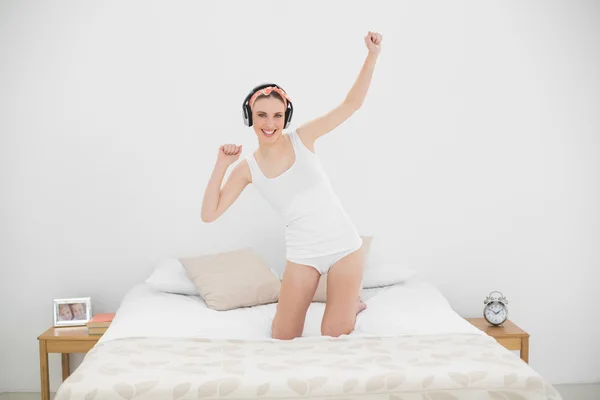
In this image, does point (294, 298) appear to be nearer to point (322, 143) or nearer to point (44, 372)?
point (322, 143)

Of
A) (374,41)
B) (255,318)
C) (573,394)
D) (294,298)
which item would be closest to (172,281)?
(255,318)

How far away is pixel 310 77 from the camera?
3.51 m

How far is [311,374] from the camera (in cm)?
199

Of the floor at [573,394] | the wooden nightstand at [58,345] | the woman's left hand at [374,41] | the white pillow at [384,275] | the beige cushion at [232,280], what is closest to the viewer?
the woman's left hand at [374,41]

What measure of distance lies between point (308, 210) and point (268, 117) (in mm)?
395

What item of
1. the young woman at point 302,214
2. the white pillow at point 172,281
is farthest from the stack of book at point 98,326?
the young woman at point 302,214

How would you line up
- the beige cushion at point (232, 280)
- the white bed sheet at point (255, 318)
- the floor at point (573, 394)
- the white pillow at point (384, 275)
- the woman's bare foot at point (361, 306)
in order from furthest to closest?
1. the floor at point (573, 394)
2. the white pillow at point (384, 275)
3. the beige cushion at point (232, 280)
4. the woman's bare foot at point (361, 306)
5. the white bed sheet at point (255, 318)

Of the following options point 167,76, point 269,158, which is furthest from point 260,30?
point 269,158

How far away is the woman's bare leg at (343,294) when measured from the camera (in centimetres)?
248

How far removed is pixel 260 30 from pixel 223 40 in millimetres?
208

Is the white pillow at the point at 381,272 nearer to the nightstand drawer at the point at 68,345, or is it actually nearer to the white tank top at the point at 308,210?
the white tank top at the point at 308,210

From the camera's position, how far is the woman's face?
Answer: 250cm

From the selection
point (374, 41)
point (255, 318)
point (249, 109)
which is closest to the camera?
point (374, 41)

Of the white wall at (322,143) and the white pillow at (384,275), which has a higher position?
the white wall at (322,143)
